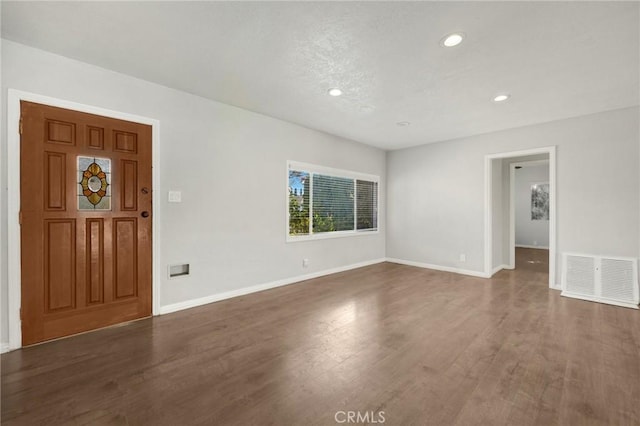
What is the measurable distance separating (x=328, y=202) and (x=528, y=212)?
752 cm

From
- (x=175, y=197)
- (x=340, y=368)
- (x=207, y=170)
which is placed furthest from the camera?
(x=207, y=170)

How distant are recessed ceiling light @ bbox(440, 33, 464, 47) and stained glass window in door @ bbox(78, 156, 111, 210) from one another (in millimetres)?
3404

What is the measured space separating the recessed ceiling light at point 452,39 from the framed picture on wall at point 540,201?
852 centimetres

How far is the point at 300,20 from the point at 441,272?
4913mm

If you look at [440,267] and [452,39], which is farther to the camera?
[440,267]

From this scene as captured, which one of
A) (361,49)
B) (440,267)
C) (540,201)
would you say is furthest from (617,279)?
(540,201)

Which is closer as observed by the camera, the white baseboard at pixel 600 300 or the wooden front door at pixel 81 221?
the wooden front door at pixel 81 221

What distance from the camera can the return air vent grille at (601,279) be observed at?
352 centimetres

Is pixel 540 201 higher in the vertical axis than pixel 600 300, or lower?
higher

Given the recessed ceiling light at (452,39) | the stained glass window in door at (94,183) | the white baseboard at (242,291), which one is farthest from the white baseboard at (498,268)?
the stained glass window in door at (94,183)

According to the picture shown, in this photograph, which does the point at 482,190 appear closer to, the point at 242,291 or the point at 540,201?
the point at 242,291

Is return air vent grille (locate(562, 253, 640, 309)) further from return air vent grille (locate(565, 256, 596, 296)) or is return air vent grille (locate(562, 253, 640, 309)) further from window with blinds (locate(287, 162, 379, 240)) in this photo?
window with blinds (locate(287, 162, 379, 240))

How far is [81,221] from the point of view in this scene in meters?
2.63

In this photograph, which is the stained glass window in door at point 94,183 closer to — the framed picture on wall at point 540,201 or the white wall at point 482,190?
the white wall at point 482,190
